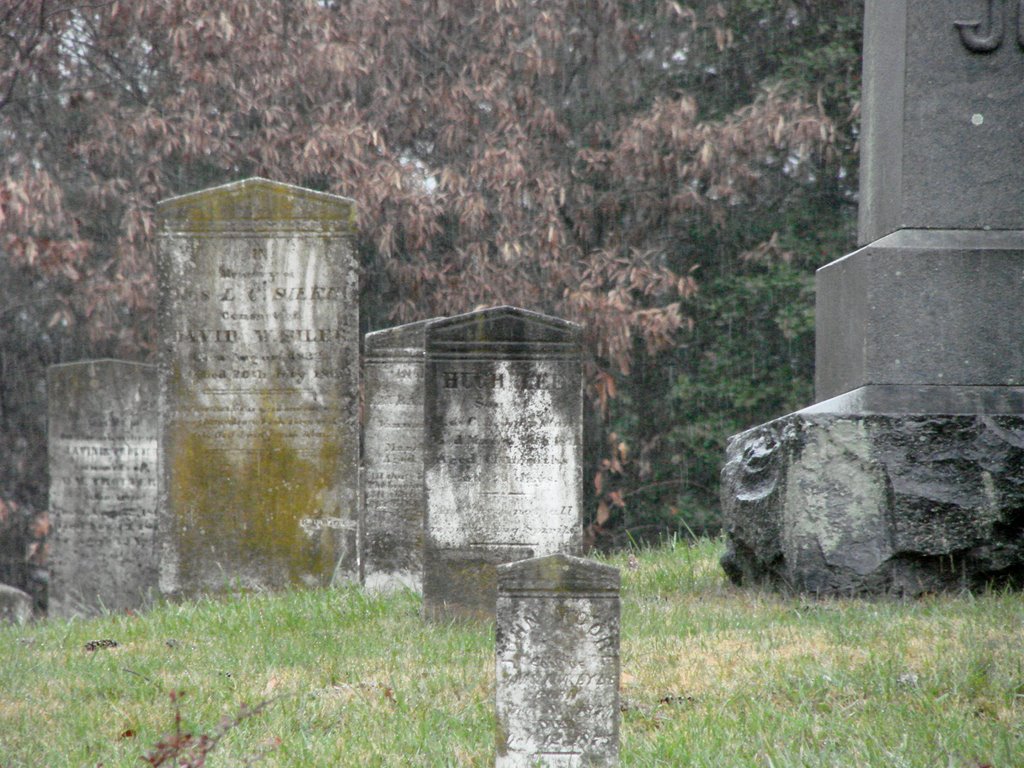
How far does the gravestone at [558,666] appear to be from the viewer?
3830 millimetres

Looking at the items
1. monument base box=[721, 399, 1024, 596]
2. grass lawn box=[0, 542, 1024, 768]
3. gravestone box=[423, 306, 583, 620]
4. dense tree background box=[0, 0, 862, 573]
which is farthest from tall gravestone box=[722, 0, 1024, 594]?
dense tree background box=[0, 0, 862, 573]

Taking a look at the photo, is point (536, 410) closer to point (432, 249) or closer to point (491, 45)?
point (432, 249)

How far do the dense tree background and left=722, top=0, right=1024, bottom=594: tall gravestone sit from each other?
21.7 ft

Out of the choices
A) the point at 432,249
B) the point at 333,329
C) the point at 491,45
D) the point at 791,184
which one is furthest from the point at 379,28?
the point at 333,329

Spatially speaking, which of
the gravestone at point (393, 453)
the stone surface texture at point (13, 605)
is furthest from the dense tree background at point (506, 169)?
the gravestone at point (393, 453)

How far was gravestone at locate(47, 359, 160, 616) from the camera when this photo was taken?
10289 mm

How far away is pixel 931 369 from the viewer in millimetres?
6312

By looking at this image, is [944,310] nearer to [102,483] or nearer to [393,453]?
[393,453]

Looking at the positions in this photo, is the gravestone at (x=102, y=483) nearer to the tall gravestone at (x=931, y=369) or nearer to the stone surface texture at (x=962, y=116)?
the tall gravestone at (x=931, y=369)

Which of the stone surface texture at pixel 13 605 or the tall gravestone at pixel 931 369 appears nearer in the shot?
the tall gravestone at pixel 931 369

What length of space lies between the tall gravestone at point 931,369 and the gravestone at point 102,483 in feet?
18.4

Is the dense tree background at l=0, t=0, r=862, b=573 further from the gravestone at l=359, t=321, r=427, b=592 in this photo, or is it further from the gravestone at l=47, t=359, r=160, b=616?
the gravestone at l=359, t=321, r=427, b=592

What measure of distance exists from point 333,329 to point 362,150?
5.34m

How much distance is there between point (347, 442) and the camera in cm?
842
